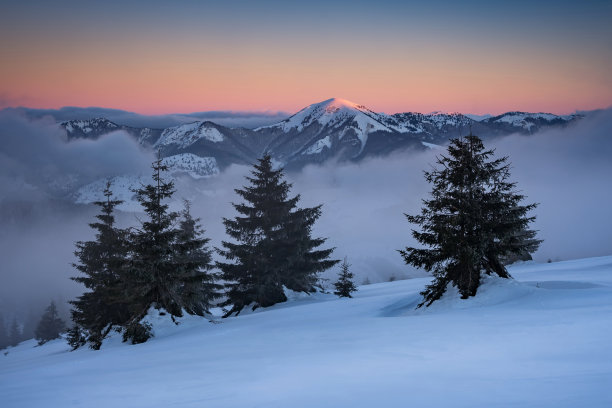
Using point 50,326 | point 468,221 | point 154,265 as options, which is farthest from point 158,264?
point 50,326

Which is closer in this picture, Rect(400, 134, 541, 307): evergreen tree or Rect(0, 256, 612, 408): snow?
Rect(0, 256, 612, 408): snow

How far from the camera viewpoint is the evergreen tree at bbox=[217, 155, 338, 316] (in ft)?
87.0

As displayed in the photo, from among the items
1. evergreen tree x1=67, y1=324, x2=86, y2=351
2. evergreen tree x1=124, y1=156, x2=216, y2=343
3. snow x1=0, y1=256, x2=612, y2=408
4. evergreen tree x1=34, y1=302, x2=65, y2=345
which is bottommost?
evergreen tree x1=34, y1=302, x2=65, y2=345

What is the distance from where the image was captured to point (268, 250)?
2683 centimetres

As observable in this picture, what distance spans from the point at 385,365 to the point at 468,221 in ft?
30.9

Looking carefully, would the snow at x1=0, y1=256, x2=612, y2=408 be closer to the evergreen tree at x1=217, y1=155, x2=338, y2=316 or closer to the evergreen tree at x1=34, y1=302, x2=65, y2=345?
the evergreen tree at x1=217, y1=155, x2=338, y2=316

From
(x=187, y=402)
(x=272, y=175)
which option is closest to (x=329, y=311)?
(x=187, y=402)

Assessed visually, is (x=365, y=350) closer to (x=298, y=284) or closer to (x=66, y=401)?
(x=66, y=401)

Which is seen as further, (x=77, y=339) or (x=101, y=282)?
(x=101, y=282)

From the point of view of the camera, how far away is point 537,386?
18.4 ft

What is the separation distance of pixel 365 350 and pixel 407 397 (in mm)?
3439

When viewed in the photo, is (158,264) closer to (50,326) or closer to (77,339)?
(77,339)

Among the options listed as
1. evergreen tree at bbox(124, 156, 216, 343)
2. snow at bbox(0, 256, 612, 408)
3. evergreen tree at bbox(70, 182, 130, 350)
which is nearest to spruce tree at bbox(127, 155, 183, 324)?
evergreen tree at bbox(124, 156, 216, 343)

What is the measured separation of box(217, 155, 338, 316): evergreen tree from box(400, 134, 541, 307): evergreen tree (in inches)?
478
